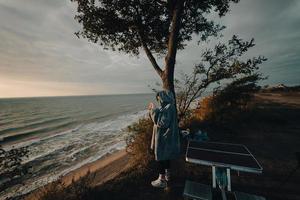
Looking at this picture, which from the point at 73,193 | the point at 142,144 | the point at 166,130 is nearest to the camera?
the point at 73,193

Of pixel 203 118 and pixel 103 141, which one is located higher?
pixel 203 118

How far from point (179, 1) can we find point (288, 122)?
31.6 feet

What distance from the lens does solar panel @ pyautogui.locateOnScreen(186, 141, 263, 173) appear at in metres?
3.37

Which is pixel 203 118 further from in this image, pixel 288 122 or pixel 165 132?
pixel 165 132

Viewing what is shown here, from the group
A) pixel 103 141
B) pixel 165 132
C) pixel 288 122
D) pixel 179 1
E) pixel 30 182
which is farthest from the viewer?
pixel 103 141

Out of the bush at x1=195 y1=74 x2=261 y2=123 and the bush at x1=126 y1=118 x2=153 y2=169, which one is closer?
the bush at x1=126 y1=118 x2=153 y2=169

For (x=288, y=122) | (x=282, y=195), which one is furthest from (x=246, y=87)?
(x=282, y=195)

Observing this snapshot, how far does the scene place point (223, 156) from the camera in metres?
3.88

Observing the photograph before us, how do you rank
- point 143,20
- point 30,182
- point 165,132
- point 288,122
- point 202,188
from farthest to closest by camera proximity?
point 288,122, point 30,182, point 143,20, point 165,132, point 202,188

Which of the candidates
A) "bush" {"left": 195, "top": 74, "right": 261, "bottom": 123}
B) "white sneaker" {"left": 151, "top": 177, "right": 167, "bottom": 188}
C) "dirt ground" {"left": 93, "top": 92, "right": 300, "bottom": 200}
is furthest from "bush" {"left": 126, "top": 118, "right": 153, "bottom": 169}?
"bush" {"left": 195, "top": 74, "right": 261, "bottom": 123}

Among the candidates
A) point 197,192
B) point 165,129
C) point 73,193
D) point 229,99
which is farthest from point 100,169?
point 229,99

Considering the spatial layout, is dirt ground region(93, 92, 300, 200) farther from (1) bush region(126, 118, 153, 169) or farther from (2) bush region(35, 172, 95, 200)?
(1) bush region(126, 118, 153, 169)

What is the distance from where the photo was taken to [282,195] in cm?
453

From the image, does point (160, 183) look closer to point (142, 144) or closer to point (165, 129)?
point (165, 129)
